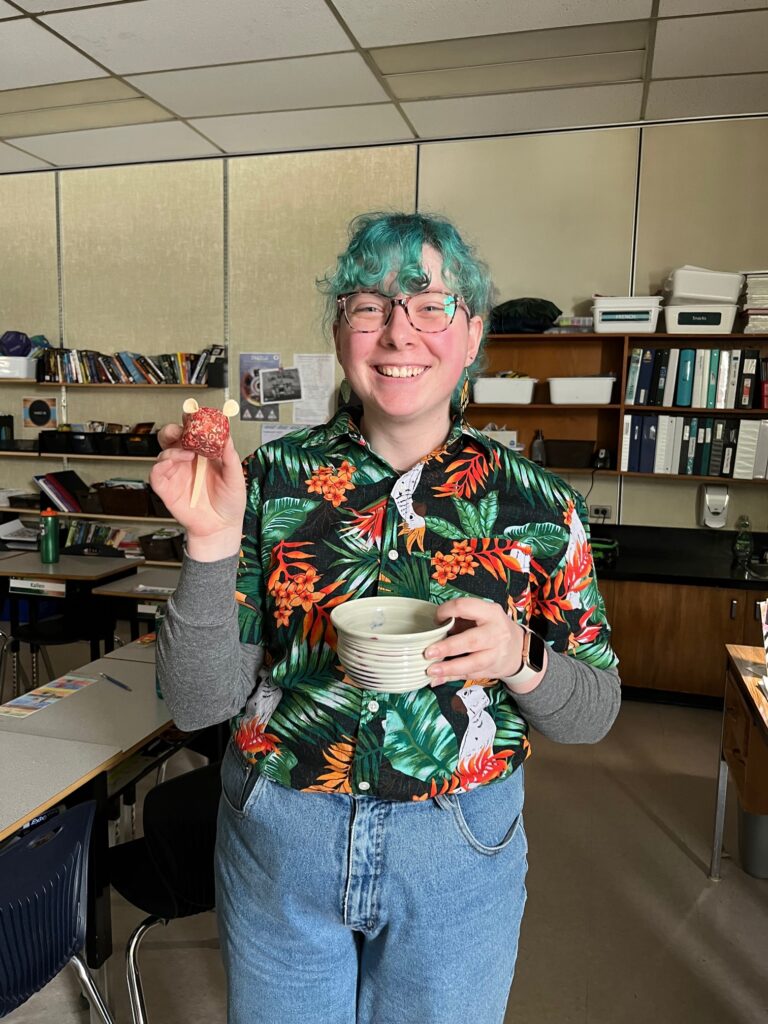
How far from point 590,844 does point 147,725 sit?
1.81 m

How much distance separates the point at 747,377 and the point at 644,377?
544 millimetres

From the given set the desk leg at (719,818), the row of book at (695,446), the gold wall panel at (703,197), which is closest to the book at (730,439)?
the row of book at (695,446)

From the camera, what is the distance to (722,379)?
4.16 metres

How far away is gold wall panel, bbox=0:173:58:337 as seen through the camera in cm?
553

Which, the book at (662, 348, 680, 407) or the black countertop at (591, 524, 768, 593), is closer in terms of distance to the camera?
the black countertop at (591, 524, 768, 593)

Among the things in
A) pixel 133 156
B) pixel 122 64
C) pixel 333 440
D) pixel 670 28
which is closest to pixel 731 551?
pixel 670 28

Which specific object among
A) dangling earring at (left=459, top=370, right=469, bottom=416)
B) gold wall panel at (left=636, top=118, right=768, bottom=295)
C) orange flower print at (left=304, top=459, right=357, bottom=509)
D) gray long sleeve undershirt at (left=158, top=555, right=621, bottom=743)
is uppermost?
gold wall panel at (left=636, top=118, right=768, bottom=295)

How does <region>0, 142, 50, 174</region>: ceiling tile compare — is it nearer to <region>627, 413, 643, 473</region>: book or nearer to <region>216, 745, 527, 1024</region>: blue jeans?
<region>627, 413, 643, 473</region>: book

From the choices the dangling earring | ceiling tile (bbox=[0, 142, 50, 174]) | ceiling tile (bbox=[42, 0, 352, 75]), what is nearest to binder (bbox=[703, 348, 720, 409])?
ceiling tile (bbox=[42, 0, 352, 75])

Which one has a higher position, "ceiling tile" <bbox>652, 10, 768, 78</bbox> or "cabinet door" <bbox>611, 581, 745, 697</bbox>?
"ceiling tile" <bbox>652, 10, 768, 78</bbox>

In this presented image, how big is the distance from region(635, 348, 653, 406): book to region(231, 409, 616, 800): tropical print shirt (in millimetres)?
3482

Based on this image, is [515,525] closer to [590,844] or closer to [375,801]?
[375,801]

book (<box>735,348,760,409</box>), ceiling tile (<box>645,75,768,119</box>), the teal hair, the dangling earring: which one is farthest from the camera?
book (<box>735,348,760,409</box>)

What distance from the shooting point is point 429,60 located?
358 cm
